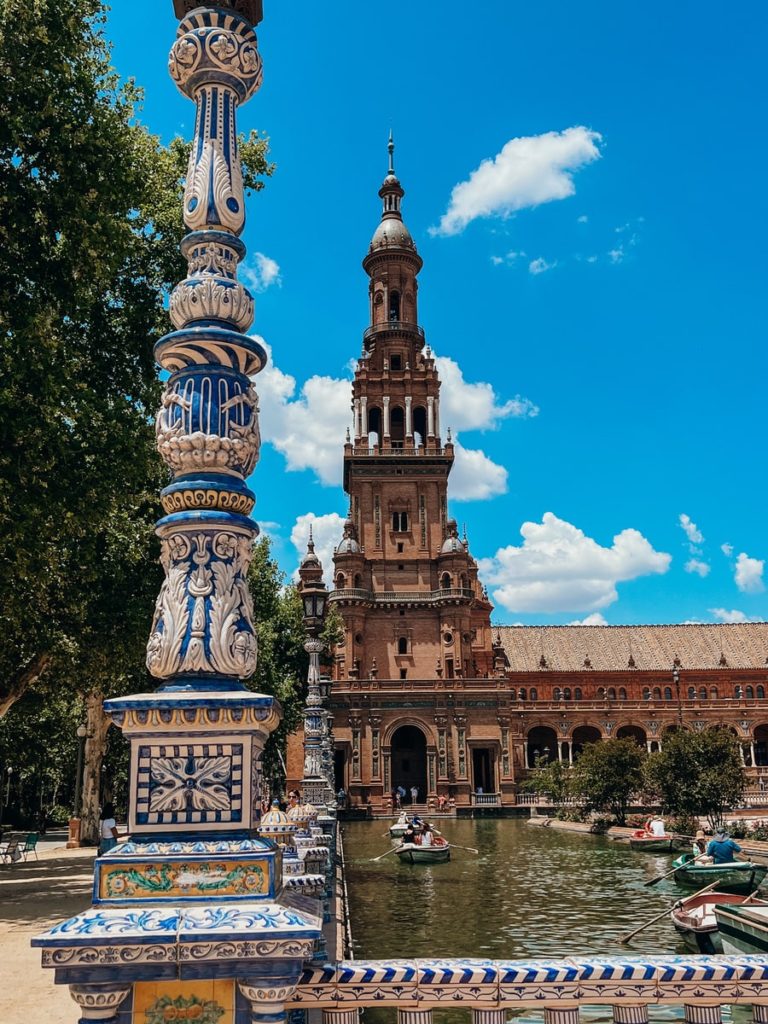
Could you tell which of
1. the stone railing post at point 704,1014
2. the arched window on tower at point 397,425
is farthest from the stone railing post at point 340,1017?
the arched window on tower at point 397,425

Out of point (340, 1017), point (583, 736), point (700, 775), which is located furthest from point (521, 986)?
point (583, 736)

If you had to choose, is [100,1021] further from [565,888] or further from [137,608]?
[565,888]

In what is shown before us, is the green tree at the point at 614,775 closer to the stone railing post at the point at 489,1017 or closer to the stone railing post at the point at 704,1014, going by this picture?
the stone railing post at the point at 704,1014

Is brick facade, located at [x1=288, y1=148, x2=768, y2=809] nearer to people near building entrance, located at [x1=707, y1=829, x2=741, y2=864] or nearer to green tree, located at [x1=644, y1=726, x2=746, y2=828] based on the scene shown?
green tree, located at [x1=644, y1=726, x2=746, y2=828]

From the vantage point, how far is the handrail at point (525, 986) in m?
3.97

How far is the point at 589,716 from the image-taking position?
68000 mm

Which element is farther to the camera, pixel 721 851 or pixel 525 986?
pixel 721 851

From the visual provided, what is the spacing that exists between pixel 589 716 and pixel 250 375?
67.5 meters

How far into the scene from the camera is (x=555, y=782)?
48500 millimetres

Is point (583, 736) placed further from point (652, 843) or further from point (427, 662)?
point (652, 843)

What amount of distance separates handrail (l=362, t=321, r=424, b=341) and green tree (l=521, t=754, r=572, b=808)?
32865mm

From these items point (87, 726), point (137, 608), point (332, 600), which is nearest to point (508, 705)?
point (332, 600)

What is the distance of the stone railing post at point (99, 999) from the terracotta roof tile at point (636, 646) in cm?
7404

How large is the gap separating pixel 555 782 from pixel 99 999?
4811cm
